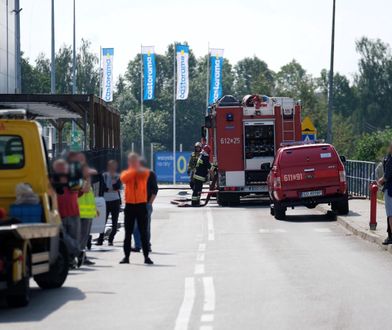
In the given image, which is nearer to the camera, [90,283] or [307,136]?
[90,283]

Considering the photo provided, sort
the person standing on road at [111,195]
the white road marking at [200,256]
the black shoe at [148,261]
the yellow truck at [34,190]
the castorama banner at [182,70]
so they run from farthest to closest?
the castorama banner at [182,70] < the person standing on road at [111,195] < the white road marking at [200,256] < the black shoe at [148,261] < the yellow truck at [34,190]

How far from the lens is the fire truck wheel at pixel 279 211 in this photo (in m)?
32.5

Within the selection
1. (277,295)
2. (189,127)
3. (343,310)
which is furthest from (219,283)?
(189,127)

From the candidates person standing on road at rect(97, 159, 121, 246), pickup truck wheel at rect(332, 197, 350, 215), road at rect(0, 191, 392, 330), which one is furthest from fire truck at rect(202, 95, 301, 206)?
person standing on road at rect(97, 159, 121, 246)

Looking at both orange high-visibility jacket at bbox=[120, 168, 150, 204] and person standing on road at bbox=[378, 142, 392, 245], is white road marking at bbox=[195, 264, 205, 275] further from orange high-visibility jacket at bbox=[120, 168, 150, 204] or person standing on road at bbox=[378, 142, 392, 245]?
person standing on road at bbox=[378, 142, 392, 245]

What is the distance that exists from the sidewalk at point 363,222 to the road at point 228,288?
0.32m

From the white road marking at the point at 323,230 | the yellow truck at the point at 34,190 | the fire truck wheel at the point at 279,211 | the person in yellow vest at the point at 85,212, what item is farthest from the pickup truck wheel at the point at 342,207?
the yellow truck at the point at 34,190

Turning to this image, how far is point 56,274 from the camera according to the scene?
53.6ft

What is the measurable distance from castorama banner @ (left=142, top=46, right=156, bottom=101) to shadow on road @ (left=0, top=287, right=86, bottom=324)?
59898 millimetres

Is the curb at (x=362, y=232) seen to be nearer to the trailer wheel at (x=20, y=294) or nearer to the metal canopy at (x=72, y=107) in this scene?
the metal canopy at (x=72, y=107)

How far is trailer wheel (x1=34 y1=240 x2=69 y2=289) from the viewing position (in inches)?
642

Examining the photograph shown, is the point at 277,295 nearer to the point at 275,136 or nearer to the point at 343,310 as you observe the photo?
the point at 343,310

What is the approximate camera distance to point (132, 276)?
18.1 meters

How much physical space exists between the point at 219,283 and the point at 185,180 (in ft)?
186
